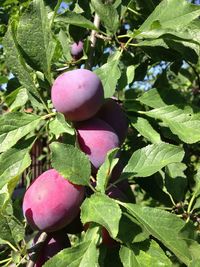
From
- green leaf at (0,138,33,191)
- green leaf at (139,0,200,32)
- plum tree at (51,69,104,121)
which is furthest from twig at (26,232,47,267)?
green leaf at (139,0,200,32)

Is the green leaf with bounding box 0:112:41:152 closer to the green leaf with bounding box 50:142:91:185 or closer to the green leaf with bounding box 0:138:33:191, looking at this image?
the green leaf with bounding box 0:138:33:191

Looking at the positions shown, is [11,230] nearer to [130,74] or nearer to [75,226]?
[75,226]

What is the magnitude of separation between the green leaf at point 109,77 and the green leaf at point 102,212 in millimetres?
270

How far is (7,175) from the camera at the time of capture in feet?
2.81

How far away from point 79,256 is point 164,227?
15 cm

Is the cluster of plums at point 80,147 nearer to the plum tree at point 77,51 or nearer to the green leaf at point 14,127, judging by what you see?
the green leaf at point 14,127

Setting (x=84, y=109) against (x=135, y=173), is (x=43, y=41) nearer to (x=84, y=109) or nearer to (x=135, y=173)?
(x=84, y=109)

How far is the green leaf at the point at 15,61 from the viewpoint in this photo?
0.83m

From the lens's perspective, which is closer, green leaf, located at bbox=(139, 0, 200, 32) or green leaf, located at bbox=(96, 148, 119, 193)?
green leaf, located at bbox=(96, 148, 119, 193)

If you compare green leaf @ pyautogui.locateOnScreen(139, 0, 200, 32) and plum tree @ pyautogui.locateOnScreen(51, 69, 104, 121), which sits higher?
green leaf @ pyautogui.locateOnScreen(139, 0, 200, 32)

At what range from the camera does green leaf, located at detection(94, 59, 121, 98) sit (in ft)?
3.03

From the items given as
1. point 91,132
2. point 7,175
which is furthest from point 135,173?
point 7,175

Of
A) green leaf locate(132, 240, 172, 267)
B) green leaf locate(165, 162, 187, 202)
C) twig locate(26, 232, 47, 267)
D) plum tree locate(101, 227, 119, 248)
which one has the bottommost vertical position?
green leaf locate(165, 162, 187, 202)

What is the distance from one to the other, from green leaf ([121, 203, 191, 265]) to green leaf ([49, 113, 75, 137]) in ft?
0.54
